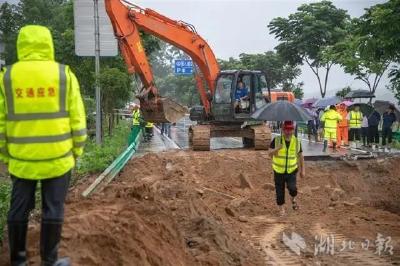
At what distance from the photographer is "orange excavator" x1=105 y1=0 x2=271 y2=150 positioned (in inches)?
571

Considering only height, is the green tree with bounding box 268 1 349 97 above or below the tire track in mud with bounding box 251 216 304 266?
above

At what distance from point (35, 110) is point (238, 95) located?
1286 centimetres

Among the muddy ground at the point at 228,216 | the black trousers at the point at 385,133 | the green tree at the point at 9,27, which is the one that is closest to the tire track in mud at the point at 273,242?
the muddy ground at the point at 228,216

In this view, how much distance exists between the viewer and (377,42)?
15.3 m

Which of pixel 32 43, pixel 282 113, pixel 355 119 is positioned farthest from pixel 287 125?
pixel 355 119

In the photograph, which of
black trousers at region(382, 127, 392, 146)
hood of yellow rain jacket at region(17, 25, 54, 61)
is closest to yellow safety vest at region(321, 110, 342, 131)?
black trousers at region(382, 127, 392, 146)

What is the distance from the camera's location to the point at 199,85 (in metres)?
17.7

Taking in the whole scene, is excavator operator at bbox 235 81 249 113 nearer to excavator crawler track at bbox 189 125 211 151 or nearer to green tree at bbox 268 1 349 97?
excavator crawler track at bbox 189 125 211 151

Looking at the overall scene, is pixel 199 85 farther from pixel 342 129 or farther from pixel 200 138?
pixel 342 129

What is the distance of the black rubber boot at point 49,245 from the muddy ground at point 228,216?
271 millimetres

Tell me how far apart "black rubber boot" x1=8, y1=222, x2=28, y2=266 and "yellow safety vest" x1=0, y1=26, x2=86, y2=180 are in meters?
0.41

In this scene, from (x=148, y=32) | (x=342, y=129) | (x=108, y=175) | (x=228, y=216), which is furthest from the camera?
(x=342, y=129)

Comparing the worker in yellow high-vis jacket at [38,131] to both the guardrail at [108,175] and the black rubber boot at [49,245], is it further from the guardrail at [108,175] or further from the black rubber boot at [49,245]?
the guardrail at [108,175]

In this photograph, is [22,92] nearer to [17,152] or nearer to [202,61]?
[17,152]
